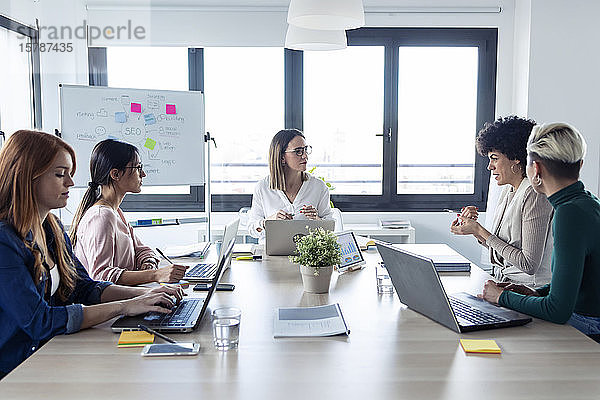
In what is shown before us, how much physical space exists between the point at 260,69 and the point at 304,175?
148cm

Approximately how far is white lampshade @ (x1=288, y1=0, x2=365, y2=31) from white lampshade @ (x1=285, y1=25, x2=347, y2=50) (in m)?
0.27

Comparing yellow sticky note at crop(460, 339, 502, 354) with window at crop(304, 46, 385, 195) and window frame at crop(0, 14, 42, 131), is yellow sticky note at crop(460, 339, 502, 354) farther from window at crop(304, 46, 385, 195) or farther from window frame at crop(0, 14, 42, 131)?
window frame at crop(0, 14, 42, 131)

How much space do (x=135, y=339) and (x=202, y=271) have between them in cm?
89

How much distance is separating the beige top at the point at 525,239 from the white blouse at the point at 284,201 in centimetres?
136

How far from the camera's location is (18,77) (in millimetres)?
4363

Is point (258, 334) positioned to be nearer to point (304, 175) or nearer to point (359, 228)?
point (304, 175)

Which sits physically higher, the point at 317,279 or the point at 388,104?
the point at 388,104

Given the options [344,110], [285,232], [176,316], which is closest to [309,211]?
[285,232]

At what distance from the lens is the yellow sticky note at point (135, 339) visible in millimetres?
1610

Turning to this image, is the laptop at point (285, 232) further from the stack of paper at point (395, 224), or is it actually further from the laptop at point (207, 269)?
the stack of paper at point (395, 224)

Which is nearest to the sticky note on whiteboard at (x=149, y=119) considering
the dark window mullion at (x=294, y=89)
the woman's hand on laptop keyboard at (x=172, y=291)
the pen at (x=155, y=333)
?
the dark window mullion at (x=294, y=89)

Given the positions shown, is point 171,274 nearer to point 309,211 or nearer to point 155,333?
point 155,333

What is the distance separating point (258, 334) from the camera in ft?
5.64

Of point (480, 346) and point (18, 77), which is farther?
point (18, 77)
